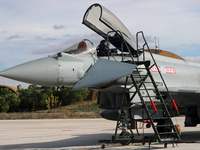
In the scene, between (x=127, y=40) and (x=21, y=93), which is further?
(x=21, y=93)

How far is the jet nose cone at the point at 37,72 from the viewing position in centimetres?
829

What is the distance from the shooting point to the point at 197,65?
43.0 feet

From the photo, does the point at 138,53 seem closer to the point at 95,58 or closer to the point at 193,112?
the point at 95,58

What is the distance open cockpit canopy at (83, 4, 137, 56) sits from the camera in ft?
31.8

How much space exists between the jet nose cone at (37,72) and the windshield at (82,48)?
2.65ft

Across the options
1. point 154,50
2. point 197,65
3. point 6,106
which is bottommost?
point 6,106

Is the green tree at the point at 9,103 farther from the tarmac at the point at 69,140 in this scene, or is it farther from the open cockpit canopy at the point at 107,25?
the open cockpit canopy at the point at 107,25

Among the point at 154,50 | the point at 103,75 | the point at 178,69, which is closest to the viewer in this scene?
the point at 103,75

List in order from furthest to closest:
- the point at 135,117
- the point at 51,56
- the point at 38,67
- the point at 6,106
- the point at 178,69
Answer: the point at 6,106 → the point at 178,69 → the point at 135,117 → the point at 51,56 → the point at 38,67

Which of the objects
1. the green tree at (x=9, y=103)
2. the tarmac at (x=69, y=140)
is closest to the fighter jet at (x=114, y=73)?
the tarmac at (x=69, y=140)

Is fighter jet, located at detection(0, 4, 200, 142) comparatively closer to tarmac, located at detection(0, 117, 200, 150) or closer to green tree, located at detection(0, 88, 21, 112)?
tarmac, located at detection(0, 117, 200, 150)

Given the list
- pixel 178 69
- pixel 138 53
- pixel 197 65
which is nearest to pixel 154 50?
pixel 197 65

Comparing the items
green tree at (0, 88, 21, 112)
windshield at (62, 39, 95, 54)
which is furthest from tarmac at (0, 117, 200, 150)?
green tree at (0, 88, 21, 112)

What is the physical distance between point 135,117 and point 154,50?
20.8 ft
